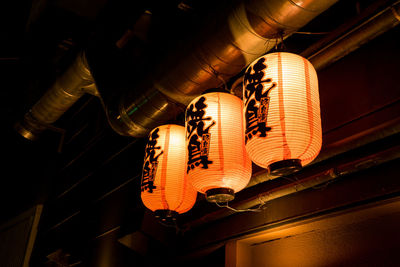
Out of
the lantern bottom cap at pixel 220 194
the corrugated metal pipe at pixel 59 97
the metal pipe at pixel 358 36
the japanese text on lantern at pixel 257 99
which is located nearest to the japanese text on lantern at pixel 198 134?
the lantern bottom cap at pixel 220 194

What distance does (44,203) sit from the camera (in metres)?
13.3

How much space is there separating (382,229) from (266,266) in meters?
1.75

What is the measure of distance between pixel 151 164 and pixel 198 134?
1.25 m

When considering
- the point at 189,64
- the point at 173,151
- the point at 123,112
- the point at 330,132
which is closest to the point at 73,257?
the point at 123,112

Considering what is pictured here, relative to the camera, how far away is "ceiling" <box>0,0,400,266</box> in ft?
16.3

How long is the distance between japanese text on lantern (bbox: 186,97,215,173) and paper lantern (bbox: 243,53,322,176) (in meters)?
0.65

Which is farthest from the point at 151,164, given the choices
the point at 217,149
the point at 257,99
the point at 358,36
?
the point at 358,36

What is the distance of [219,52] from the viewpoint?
205 inches

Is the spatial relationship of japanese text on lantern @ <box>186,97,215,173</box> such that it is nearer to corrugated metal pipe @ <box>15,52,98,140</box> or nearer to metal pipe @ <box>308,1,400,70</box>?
metal pipe @ <box>308,1,400,70</box>

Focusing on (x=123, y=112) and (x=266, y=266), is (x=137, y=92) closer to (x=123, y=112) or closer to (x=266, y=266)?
(x=123, y=112)

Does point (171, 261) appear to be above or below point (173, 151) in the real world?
below

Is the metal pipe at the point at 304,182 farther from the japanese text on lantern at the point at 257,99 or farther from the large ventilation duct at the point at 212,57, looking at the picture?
the large ventilation duct at the point at 212,57

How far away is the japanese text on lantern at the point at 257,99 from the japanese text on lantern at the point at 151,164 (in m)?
1.92

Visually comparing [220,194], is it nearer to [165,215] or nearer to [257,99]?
[257,99]
